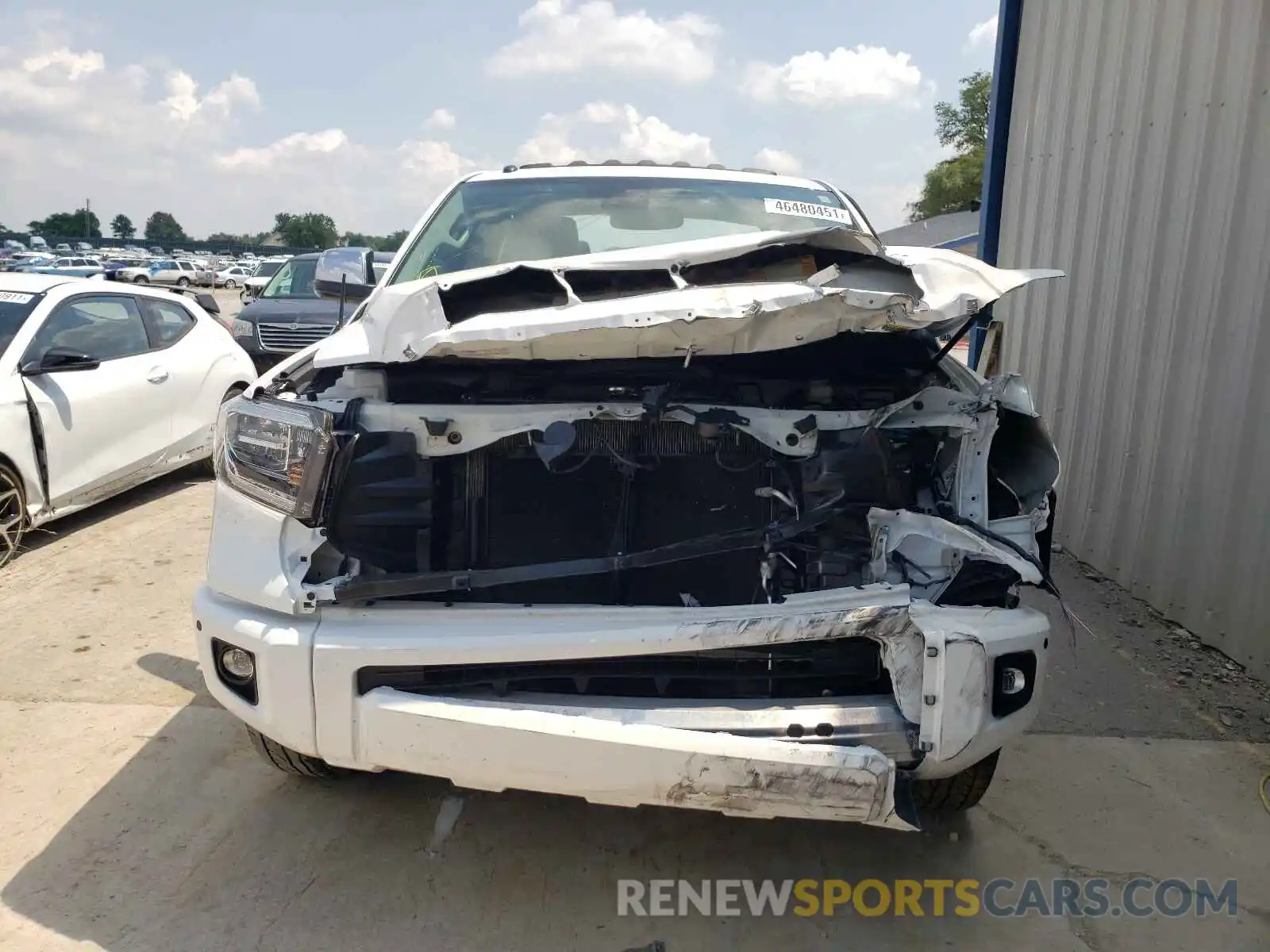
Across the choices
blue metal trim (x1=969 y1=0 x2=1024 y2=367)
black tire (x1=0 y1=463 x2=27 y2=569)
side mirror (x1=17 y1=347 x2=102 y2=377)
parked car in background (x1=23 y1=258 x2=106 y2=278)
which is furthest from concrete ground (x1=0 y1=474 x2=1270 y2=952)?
parked car in background (x1=23 y1=258 x2=106 y2=278)

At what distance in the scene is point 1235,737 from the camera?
3512 mm

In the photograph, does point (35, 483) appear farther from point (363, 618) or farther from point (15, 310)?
point (363, 618)

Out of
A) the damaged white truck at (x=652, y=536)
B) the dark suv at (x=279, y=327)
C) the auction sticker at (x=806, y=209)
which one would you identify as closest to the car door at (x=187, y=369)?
the dark suv at (x=279, y=327)

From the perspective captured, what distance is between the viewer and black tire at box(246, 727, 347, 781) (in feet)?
8.96

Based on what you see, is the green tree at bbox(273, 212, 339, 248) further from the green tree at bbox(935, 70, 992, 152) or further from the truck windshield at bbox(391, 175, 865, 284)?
the truck windshield at bbox(391, 175, 865, 284)

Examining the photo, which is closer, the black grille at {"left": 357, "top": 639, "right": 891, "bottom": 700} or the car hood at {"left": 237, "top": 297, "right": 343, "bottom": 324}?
the black grille at {"left": 357, "top": 639, "right": 891, "bottom": 700}

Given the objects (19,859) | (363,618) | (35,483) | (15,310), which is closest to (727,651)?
(363,618)

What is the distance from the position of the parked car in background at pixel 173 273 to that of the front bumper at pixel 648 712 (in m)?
42.7

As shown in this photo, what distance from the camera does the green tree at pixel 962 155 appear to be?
148ft

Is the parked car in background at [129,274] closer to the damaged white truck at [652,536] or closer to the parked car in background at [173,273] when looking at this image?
the parked car in background at [173,273]

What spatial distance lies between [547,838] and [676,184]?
264 centimetres

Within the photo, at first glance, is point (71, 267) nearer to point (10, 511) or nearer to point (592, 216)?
point (10, 511)

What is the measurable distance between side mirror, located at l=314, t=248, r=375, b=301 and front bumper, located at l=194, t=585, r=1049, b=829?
6.11 ft

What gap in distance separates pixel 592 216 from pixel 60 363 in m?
3.39
